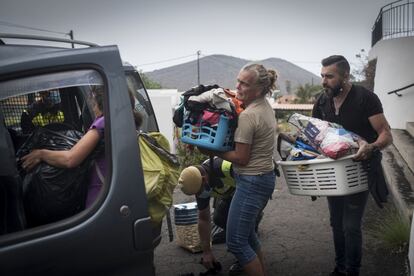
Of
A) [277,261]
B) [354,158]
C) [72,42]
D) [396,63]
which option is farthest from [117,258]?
[396,63]

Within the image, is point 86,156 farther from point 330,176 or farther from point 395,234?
point 395,234

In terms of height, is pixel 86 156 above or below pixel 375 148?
above

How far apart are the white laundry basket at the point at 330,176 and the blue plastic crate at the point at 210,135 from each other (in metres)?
0.68

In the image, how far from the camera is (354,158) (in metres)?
3.11

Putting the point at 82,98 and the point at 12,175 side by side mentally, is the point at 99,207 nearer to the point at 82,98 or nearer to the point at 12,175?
the point at 12,175

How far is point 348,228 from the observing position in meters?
3.44

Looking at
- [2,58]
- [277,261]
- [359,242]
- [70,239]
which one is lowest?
[277,261]

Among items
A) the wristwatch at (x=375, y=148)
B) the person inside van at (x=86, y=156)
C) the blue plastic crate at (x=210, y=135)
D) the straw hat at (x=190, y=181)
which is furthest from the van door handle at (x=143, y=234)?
the wristwatch at (x=375, y=148)

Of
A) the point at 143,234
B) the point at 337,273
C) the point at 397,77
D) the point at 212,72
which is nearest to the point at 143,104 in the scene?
the point at 143,234

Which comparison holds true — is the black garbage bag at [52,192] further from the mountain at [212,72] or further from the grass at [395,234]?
the mountain at [212,72]

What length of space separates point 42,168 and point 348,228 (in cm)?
237

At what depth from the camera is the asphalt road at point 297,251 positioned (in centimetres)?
414

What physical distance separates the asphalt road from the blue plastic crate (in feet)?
5.61

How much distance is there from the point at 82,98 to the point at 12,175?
0.80 meters
